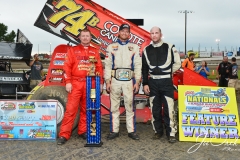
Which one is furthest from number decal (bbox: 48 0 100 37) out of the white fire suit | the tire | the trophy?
the trophy

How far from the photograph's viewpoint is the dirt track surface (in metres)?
3.66

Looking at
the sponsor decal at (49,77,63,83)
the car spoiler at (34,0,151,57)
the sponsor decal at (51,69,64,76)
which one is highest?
the car spoiler at (34,0,151,57)

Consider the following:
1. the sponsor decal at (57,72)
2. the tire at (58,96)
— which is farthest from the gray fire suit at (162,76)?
the sponsor decal at (57,72)

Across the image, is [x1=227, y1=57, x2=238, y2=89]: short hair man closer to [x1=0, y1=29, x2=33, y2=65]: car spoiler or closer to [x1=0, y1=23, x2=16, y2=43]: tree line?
[x1=0, y1=29, x2=33, y2=65]: car spoiler

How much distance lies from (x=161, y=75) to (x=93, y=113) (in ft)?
4.39

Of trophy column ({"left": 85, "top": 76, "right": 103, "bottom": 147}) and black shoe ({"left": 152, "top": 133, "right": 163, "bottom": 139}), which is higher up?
trophy column ({"left": 85, "top": 76, "right": 103, "bottom": 147})

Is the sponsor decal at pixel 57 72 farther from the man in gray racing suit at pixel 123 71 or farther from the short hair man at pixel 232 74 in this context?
the short hair man at pixel 232 74

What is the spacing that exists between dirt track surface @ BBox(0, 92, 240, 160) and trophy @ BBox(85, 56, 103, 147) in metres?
0.16

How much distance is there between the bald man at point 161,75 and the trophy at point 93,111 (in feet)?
3.15

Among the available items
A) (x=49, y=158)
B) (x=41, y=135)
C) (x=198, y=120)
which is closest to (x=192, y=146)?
(x=198, y=120)

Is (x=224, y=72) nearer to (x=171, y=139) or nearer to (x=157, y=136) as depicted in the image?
(x=157, y=136)

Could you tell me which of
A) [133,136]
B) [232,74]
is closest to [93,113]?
[133,136]

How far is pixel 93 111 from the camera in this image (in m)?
4.16

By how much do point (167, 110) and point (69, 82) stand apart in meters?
1.74
